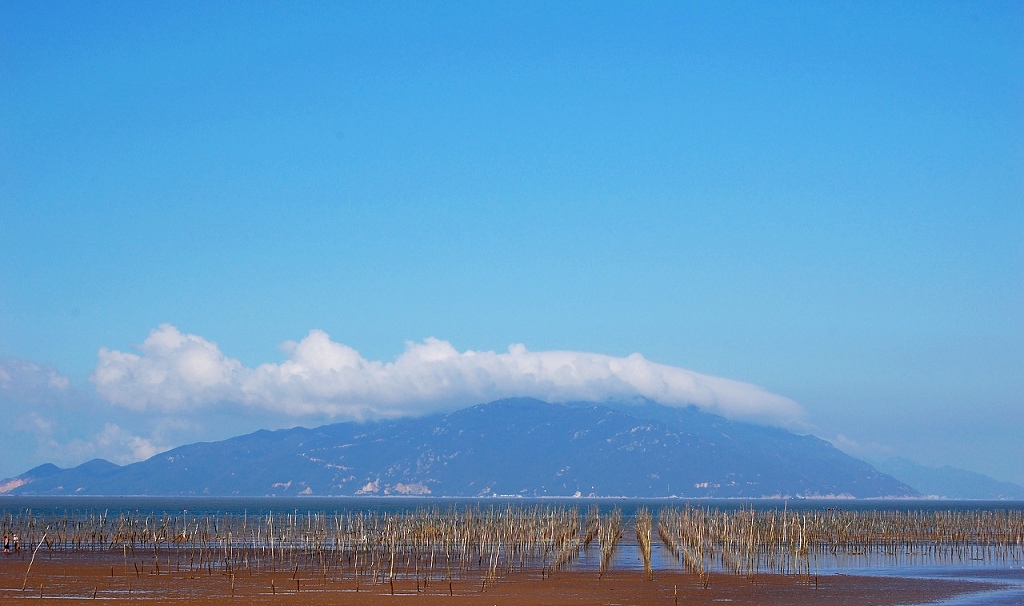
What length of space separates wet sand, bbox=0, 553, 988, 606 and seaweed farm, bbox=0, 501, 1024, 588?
0.87 metres

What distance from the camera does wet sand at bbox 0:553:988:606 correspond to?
3209 centimetres

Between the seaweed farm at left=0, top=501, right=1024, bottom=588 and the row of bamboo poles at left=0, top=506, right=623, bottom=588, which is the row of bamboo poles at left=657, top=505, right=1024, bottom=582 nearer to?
the seaweed farm at left=0, top=501, right=1024, bottom=588

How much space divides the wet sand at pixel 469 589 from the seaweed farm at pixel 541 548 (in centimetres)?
87

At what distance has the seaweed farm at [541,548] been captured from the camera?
139ft

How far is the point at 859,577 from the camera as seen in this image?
41.4m

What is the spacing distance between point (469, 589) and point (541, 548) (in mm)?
19554

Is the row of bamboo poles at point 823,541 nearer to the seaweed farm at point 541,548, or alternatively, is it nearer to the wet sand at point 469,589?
the seaweed farm at point 541,548

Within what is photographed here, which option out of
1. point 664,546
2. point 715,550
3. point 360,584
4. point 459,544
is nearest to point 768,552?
point 715,550

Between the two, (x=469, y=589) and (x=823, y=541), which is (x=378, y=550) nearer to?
(x=469, y=589)

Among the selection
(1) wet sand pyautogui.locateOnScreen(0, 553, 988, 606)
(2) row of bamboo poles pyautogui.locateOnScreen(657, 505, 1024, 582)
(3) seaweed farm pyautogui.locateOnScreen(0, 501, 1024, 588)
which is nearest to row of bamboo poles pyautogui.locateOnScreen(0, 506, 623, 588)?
(3) seaweed farm pyautogui.locateOnScreen(0, 501, 1024, 588)

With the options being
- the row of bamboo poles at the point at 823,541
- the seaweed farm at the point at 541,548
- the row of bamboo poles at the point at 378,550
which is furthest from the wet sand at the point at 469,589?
the row of bamboo poles at the point at 823,541

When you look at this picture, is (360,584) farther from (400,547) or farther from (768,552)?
(768,552)

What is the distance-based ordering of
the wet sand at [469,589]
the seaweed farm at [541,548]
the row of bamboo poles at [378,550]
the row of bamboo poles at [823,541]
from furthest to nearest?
the row of bamboo poles at [823,541], the seaweed farm at [541,548], the row of bamboo poles at [378,550], the wet sand at [469,589]

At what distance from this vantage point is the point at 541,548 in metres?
54.2
